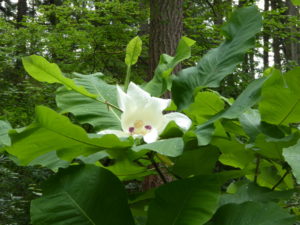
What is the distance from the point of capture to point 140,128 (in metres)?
0.66

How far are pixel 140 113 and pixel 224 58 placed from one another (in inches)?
7.1

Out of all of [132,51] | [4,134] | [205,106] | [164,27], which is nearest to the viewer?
[4,134]

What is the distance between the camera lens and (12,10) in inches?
540

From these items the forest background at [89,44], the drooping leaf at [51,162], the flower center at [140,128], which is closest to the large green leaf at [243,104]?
the flower center at [140,128]

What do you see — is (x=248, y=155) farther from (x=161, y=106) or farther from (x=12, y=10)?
(x=12, y=10)

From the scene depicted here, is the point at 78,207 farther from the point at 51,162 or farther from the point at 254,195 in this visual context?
A: the point at 254,195

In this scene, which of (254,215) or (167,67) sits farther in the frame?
(167,67)

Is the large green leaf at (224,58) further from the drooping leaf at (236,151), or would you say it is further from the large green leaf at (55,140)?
the large green leaf at (55,140)

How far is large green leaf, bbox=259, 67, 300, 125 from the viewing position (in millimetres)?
577

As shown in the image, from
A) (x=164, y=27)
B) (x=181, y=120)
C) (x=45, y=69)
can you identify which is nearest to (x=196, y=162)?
A: (x=181, y=120)

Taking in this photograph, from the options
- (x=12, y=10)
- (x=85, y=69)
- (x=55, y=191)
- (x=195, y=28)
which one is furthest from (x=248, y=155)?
(x=12, y=10)

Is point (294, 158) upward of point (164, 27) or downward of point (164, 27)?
downward

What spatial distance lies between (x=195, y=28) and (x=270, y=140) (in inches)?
209

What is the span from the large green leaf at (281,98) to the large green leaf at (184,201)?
0.14m
